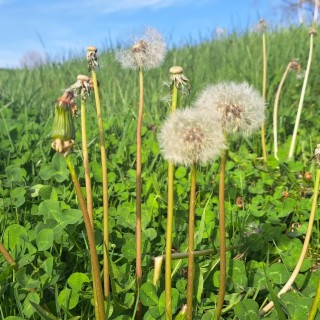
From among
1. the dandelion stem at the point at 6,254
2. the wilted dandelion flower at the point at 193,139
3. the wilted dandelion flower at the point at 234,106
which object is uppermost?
the wilted dandelion flower at the point at 234,106

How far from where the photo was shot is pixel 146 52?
163 centimetres

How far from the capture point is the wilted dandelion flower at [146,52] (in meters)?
1.62

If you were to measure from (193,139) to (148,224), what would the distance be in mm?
1021

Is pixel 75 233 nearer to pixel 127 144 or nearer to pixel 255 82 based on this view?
pixel 127 144

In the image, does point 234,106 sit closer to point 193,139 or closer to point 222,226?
point 193,139

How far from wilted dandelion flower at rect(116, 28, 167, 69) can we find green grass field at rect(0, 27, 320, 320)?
0.40ft

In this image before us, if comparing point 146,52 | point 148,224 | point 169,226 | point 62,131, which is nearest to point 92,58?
point 146,52

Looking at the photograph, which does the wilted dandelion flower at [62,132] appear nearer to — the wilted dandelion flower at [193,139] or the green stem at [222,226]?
the wilted dandelion flower at [193,139]

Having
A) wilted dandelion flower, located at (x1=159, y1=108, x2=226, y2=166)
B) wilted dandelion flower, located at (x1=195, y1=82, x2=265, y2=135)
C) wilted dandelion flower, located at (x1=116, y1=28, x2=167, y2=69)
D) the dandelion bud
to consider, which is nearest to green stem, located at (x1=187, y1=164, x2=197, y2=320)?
wilted dandelion flower, located at (x1=159, y1=108, x2=226, y2=166)

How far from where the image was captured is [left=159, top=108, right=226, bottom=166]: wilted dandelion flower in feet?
3.77

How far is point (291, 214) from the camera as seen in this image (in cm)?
242

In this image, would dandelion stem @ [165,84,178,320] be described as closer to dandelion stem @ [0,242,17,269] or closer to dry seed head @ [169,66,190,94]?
dry seed head @ [169,66,190,94]

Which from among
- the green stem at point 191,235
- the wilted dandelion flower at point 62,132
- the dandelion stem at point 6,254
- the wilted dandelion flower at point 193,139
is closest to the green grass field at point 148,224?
the dandelion stem at point 6,254

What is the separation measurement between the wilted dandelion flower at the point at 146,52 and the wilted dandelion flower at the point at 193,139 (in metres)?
0.51
